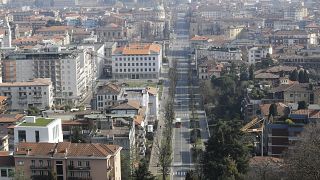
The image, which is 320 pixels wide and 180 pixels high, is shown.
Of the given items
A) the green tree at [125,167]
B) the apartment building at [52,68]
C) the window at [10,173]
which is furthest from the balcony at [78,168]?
the apartment building at [52,68]

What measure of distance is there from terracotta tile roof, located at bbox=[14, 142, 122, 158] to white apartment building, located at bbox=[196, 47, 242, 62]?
21.7 metres

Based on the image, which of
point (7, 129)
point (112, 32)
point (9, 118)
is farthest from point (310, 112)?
point (112, 32)

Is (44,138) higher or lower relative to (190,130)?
higher

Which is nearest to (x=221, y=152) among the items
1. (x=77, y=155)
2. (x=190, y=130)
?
(x=77, y=155)

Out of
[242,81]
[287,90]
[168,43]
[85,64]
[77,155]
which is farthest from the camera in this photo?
[168,43]

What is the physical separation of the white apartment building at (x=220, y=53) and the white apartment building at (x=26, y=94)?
12205mm

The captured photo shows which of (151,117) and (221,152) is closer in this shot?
(221,152)

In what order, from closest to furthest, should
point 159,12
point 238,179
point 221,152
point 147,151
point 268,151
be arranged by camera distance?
point 238,179 < point 221,152 < point 268,151 < point 147,151 < point 159,12

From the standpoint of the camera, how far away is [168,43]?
45531mm

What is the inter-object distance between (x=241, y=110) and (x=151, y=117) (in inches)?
124

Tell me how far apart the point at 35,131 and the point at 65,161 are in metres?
2.06

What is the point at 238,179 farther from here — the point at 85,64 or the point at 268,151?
the point at 85,64

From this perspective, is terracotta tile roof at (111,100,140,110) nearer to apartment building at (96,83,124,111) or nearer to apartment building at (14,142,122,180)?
apartment building at (96,83,124,111)

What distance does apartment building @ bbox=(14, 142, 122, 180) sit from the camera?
13.8 m
